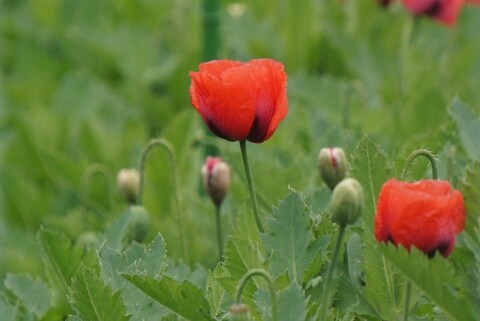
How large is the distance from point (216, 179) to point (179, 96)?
5.20ft

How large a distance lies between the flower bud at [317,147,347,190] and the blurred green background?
340 mm

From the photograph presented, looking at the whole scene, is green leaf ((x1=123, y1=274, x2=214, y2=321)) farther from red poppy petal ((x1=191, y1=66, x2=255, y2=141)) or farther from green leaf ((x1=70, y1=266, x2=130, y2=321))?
red poppy petal ((x1=191, y1=66, x2=255, y2=141))

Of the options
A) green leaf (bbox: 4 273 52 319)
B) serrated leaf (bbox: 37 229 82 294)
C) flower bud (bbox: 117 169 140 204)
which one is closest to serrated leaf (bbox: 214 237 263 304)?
serrated leaf (bbox: 37 229 82 294)

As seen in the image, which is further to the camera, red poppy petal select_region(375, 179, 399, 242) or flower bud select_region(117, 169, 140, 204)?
flower bud select_region(117, 169, 140, 204)

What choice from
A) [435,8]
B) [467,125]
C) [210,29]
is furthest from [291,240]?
[435,8]

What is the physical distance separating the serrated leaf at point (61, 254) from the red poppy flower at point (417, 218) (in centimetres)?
67

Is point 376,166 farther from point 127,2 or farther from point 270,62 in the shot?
point 127,2

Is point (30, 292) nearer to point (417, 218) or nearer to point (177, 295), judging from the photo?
point (177, 295)

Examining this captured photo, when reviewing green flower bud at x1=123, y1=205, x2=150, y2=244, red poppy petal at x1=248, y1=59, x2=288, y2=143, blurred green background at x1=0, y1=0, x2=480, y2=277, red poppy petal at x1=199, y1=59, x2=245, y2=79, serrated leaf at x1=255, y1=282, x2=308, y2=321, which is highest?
red poppy petal at x1=199, y1=59, x2=245, y2=79

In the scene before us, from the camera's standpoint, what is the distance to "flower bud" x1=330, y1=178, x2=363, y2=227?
1466 millimetres

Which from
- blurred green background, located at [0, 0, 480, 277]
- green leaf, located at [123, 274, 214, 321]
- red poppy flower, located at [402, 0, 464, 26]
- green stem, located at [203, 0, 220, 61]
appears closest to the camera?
green leaf, located at [123, 274, 214, 321]

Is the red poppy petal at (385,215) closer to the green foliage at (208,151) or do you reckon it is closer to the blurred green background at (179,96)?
the green foliage at (208,151)

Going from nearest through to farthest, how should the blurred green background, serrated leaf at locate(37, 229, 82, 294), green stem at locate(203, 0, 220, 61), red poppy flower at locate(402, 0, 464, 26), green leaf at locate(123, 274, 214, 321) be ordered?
green leaf at locate(123, 274, 214, 321)
serrated leaf at locate(37, 229, 82, 294)
the blurred green background
green stem at locate(203, 0, 220, 61)
red poppy flower at locate(402, 0, 464, 26)

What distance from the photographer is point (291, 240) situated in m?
1.62
